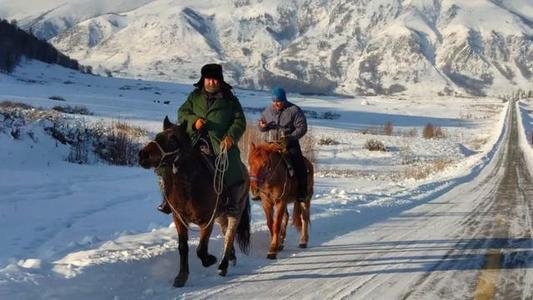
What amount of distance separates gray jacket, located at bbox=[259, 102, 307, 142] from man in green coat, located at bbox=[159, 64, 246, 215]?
198 centimetres

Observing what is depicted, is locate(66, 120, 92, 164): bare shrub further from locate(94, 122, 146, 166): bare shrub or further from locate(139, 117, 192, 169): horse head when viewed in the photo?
locate(139, 117, 192, 169): horse head

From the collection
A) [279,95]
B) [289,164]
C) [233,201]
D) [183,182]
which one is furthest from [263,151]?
[183,182]

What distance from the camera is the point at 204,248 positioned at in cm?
745

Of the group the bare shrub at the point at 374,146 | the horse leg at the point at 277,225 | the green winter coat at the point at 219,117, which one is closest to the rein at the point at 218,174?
the green winter coat at the point at 219,117

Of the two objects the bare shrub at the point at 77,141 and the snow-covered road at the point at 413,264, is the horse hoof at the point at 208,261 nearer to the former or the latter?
the snow-covered road at the point at 413,264

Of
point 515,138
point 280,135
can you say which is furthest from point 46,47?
point 280,135

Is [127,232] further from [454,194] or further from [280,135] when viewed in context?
[454,194]

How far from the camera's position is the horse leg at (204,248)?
726 centimetres

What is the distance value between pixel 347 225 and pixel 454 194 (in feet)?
25.7

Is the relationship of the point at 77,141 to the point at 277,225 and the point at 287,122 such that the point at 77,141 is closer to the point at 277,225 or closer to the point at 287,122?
the point at 287,122

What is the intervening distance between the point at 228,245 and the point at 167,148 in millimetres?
1829

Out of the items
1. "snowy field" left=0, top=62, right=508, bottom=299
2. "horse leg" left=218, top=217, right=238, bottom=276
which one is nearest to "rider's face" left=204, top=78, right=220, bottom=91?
"horse leg" left=218, top=217, right=238, bottom=276

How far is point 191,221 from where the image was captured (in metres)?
6.99

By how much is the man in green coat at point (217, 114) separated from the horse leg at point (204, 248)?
20.6 inches
